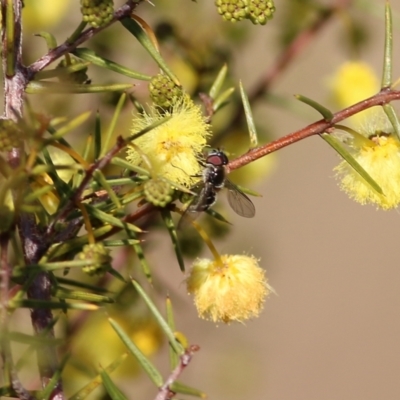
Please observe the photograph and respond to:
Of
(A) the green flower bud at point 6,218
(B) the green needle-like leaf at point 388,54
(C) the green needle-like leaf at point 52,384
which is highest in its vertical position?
(B) the green needle-like leaf at point 388,54

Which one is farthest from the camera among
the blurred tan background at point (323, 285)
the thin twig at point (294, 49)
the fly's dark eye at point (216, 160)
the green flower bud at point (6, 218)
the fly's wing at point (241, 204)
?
the blurred tan background at point (323, 285)

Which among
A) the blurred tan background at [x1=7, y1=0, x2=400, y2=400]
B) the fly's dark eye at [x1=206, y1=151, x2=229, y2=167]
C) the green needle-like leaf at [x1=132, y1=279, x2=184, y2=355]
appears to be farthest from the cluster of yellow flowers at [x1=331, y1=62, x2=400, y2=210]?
the blurred tan background at [x1=7, y1=0, x2=400, y2=400]

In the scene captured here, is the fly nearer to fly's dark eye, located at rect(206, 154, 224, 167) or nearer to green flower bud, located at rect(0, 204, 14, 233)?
fly's dark eye, located at rect(206, 154, 224, 167)

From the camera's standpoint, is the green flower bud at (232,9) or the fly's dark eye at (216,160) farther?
the fly's dark eye at (216,160)

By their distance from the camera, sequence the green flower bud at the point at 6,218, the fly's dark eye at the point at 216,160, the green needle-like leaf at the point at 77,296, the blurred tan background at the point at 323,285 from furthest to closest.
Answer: the blurred tan background at the point at 323,285 → the fly's dark eye at the point at 216,160 → the green needle-like leaf at the point at 77,296 → the green flower bud at the point at 6,218

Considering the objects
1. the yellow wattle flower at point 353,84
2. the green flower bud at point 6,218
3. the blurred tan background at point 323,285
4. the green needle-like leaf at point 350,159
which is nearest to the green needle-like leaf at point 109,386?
the green flower bud at point 6,218

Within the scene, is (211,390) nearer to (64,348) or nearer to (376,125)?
(64,348)

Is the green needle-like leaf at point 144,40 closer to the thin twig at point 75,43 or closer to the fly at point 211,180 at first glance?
the thin twig at point 75,43
